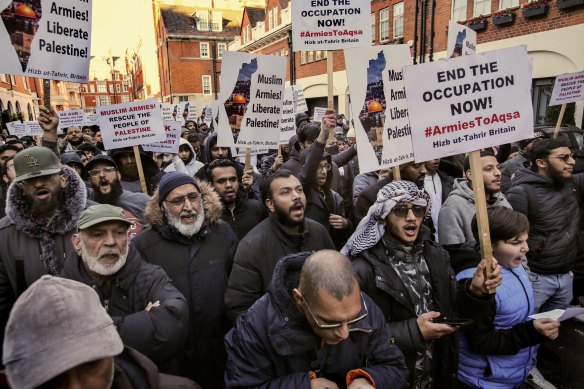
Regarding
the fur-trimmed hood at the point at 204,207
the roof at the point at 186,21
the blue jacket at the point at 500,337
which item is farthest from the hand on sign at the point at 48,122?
the roof at the point at 186,21

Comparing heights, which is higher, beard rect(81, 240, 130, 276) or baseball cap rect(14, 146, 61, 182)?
baseball cap rect(14, 146, 61, 182)

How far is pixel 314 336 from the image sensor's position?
5.52ft

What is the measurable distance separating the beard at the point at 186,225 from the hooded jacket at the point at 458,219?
1.88 meters

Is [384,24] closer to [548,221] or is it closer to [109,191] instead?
[548,221]

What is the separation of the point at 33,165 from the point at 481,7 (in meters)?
17.2

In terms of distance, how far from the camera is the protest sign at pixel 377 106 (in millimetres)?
3285

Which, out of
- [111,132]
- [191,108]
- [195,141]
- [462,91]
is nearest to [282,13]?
[191,108]

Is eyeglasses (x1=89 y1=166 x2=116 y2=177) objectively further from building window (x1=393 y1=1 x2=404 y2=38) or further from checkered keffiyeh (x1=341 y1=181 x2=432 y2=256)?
building window (x1=393 y1=1 x2=404 y2=38)

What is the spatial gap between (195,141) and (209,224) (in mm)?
6277

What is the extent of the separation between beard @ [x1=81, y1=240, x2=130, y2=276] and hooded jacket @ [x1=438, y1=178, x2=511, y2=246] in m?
2.31

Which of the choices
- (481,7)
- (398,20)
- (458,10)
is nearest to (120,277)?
(481,7)

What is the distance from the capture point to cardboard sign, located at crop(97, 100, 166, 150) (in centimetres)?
441

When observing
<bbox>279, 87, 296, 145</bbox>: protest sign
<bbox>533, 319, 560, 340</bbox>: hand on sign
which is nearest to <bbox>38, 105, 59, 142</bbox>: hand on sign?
<bbox>279, 87, 296, 145</bbox>: protest sign

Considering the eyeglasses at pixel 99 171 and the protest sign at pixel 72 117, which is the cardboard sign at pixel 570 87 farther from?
the protest sign at pixel 72 117
